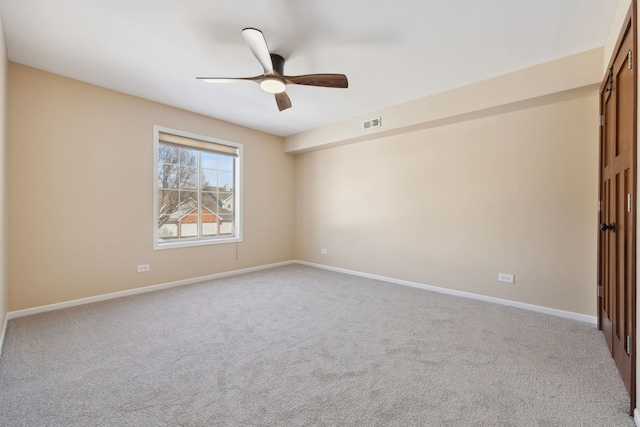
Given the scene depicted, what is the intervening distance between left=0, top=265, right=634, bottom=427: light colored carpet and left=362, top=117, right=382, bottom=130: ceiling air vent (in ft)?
8.62

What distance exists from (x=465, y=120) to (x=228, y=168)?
384cm

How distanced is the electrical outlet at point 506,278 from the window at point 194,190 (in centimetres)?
405

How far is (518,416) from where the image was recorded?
1545 millimetres

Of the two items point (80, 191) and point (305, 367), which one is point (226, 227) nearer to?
point (80, 191)

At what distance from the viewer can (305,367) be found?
2018 millimetres

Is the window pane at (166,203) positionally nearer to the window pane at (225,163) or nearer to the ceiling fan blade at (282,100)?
the window pane at (225,163)

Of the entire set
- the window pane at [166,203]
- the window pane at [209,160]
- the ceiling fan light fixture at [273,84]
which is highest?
the ceiling fan light fixture at [273,84]

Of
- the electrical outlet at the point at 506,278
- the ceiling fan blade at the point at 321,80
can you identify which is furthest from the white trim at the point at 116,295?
the electrical outlet at the point at 506,278

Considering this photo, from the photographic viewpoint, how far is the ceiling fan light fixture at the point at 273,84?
2668 millimetres

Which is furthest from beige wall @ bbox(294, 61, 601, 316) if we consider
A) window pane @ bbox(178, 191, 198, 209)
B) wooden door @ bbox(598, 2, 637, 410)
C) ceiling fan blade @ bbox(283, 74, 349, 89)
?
window pane @ bbox(178, 191, 198, 209)

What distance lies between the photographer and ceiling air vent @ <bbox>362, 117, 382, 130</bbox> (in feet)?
13.9

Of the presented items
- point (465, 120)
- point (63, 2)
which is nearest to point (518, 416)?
point (465, 120)

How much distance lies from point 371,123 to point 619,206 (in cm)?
300

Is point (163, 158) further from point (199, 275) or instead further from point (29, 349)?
point (29, 349)
